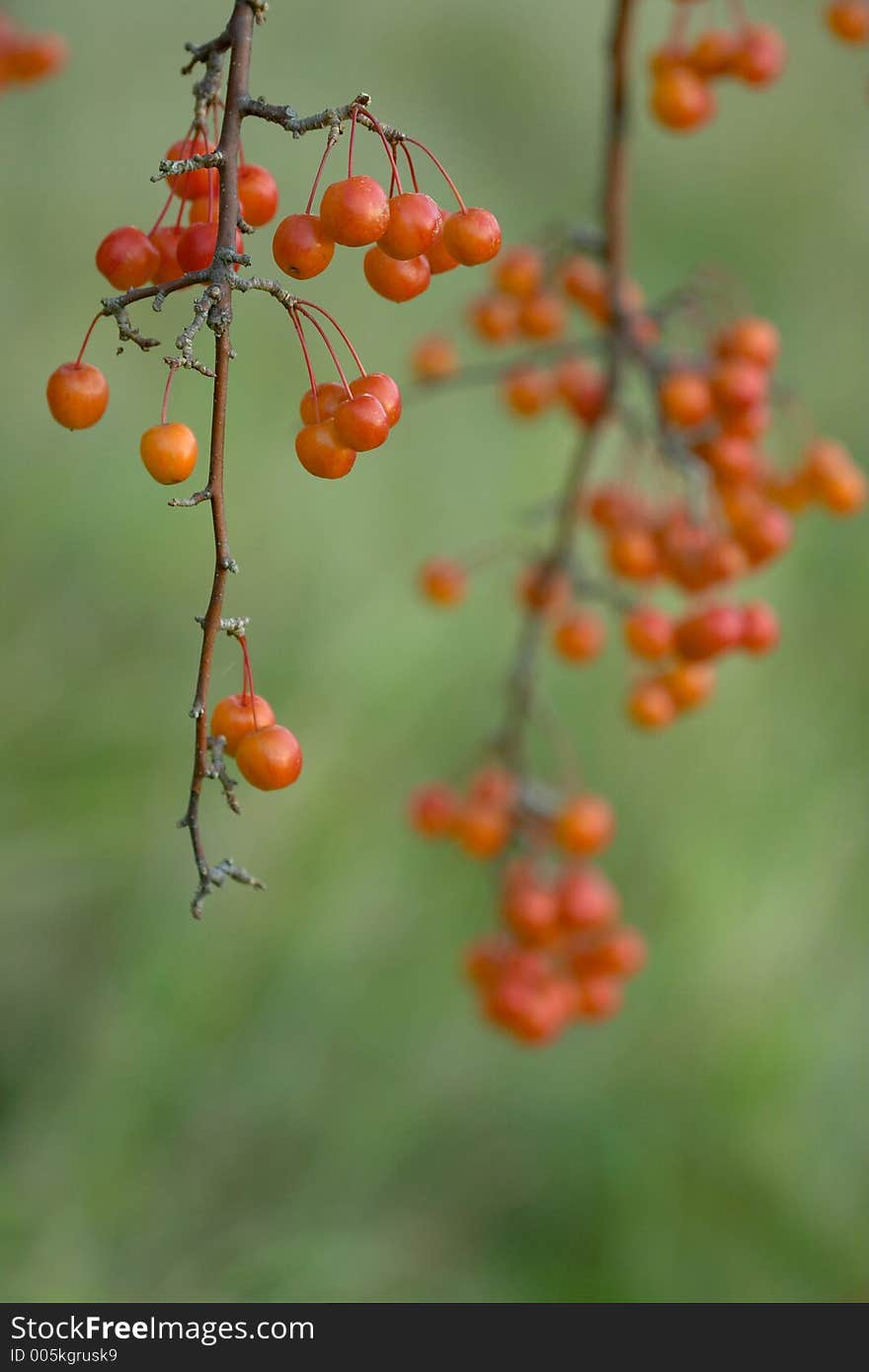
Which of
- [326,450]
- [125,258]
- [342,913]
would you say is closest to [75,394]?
[125,258]

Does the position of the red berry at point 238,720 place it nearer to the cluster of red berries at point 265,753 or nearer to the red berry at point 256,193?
the cluster of red berries at point 265,753


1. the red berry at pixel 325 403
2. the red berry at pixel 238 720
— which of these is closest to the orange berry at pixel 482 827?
the red berry at pixel 238 720

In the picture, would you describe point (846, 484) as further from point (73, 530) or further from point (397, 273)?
point (73, 530)

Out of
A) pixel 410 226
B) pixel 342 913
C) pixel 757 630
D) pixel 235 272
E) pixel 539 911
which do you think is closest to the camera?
pixel 235 272

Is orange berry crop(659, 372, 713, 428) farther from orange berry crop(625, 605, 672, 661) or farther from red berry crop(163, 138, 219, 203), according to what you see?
red berry crop(163, 138, 219, 203)

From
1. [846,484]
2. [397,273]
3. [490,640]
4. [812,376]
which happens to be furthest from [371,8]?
[397,273]

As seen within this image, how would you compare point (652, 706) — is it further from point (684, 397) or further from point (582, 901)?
point (684, 397)

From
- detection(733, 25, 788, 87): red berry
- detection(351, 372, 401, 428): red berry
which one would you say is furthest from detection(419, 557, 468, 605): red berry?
detection(351, 372, 401, 428): red berry
